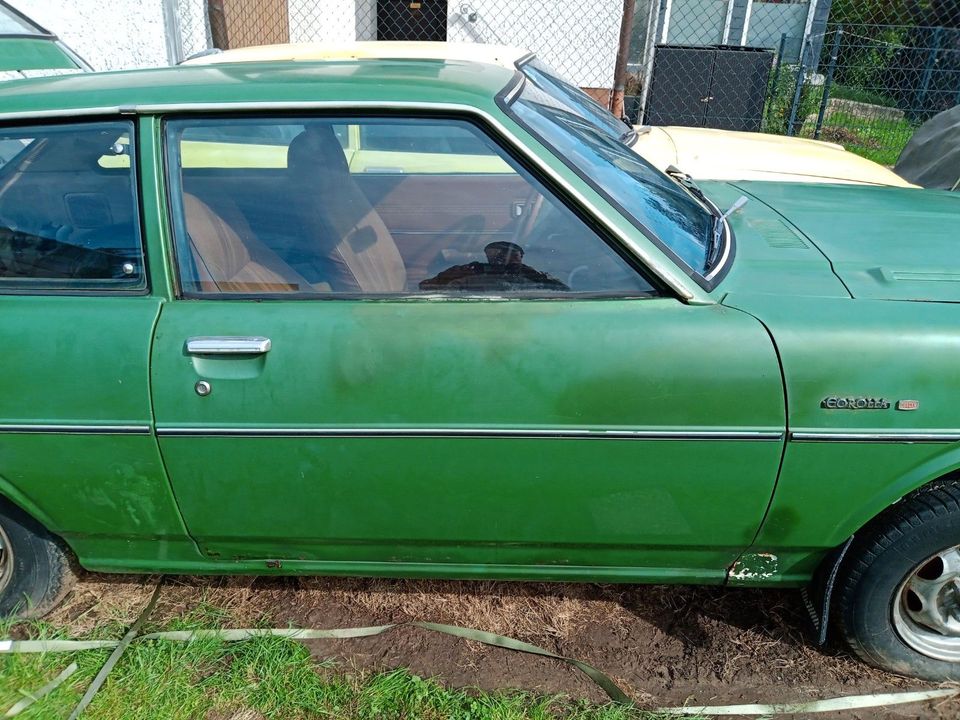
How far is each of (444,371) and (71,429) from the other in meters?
1.04

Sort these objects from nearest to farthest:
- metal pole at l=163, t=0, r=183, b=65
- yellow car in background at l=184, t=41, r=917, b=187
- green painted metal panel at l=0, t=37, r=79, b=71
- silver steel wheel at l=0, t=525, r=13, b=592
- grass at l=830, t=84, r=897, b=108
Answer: silver steel wheel at l=0, t=525, r=13, b=592 → green painted metal panel at l=0, t=37, r=79, b=71 → yellow car in background at l=184, t=41, r=917, b=187 → metal pole at l=163, t=0, r=183, b=65 → grass at l=830, t=84, r=897, b=108

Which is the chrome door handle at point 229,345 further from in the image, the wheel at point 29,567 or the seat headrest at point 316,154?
the wheel at point 29,567

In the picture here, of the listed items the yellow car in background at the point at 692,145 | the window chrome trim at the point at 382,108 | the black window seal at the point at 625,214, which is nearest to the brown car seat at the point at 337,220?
the window chrome trim at the point at 382,108

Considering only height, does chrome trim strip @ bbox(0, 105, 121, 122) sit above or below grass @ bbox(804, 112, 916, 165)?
above

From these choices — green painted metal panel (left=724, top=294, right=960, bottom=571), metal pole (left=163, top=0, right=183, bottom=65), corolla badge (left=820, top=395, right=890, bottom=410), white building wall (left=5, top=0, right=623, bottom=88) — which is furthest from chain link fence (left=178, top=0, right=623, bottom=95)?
corolla badge (left=820, top=395, right=890, bottom=410)

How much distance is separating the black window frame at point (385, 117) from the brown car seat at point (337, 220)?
7 centimetres

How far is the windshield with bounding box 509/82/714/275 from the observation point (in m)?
2.17

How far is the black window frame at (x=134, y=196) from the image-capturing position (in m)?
2.13

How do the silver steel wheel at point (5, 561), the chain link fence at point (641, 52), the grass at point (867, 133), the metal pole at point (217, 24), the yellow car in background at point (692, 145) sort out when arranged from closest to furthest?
the silver steel wheel at point (5, 561) → the yellow car in background at point (692, 145) → the metal pole at point (217, 24) → the chain link fence at point (641, 52) → the grass at point (867, 133)

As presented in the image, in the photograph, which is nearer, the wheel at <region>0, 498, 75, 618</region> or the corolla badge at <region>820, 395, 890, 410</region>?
the corolla badge at <region>820, 395, 890, 410</region>

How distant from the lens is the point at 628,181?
7.93 feet

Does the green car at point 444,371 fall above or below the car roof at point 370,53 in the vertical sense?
below

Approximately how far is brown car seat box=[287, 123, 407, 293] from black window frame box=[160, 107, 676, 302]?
2.7 inches

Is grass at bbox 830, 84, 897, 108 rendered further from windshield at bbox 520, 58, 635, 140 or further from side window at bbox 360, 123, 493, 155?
side window at bbox 360, 123, 493, 155
